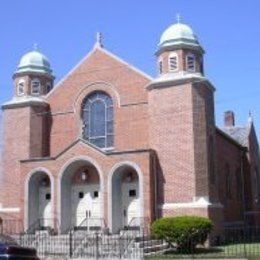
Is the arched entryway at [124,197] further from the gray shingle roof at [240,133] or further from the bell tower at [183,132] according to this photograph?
the gray shingle roof at [240,133]

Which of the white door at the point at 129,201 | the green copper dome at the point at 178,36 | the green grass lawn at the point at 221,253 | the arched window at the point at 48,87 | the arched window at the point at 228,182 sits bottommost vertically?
the green grass lawn at the point at 221,253

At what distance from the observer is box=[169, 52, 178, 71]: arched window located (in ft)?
111

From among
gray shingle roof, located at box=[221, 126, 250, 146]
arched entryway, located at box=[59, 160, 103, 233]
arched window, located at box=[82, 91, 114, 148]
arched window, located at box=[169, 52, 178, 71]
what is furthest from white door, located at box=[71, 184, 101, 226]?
gray shingle roof, located at box=[221, 126, 250, 146]

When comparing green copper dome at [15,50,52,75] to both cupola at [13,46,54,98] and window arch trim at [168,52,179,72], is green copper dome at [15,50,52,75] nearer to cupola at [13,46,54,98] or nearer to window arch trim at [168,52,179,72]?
cupola at [13,46,54,98]

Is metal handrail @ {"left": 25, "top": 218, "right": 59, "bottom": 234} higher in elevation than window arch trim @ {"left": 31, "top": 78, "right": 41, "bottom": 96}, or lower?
lower

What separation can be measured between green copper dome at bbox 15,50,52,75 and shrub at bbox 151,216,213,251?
1536 centimetres

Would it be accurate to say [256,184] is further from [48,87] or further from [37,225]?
[37,225]

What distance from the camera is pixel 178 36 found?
34.2 meters

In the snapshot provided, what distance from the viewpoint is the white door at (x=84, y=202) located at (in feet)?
114

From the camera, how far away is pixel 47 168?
34.9 meters

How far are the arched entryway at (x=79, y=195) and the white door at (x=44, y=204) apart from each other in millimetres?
1359

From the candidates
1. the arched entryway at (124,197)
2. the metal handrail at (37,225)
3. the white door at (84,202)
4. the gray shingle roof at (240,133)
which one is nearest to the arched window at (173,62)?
the arched entryway at (124,197)

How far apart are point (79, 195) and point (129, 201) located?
132 inches

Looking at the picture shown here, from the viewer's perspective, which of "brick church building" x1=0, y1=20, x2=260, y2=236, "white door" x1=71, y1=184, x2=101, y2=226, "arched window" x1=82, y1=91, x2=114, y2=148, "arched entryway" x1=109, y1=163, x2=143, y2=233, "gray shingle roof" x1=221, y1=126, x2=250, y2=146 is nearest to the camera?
"brick church building" x1=0, y1=20, x2=260, y2=236
